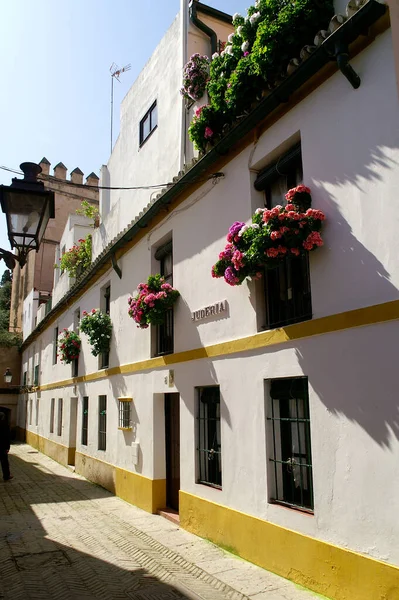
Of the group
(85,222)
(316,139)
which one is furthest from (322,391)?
(85,222)

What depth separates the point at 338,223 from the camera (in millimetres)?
5344

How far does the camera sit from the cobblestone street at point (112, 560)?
5.41 metres

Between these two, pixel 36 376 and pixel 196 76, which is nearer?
pixel 196 76

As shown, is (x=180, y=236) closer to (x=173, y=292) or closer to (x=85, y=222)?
(x=173, y=292)

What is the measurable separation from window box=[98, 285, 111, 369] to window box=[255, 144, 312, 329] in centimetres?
722

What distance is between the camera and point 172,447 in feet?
30.9

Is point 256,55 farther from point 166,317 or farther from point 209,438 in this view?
point 209,438

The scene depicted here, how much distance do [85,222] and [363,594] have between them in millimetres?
16831

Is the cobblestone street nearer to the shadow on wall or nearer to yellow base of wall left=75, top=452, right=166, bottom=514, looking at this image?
the shadow on wall

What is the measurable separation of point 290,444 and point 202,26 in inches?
324

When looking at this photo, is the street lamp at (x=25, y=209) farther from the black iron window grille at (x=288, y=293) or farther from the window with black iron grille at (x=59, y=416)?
the window with black iron grille at (x=59, y=416)

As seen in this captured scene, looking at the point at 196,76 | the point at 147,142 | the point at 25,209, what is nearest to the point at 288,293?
the point at 25,209

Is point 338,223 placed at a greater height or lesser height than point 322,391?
greater

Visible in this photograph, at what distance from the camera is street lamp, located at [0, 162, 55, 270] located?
496cm
